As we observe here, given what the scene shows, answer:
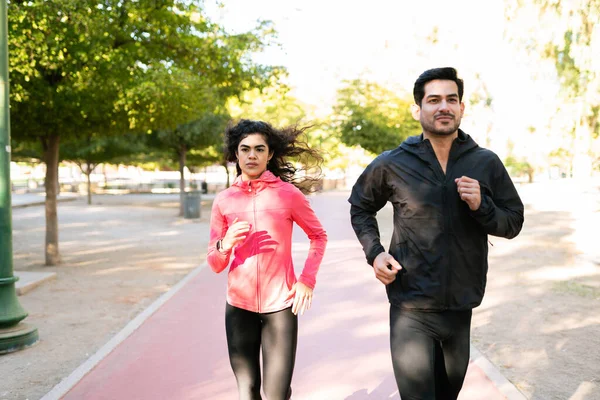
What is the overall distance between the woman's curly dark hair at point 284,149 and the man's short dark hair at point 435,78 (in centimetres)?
92

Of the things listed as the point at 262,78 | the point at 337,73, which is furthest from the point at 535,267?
the point at 337,73

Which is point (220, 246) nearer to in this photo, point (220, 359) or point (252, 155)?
point (252, 155)

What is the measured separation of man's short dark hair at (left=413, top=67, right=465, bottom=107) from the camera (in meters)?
2.94

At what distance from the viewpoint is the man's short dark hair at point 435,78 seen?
2939 millimetres

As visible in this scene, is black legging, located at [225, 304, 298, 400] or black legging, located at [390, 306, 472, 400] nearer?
black legging, located at [390, 306, 472, 400]

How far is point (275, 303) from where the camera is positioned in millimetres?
3230

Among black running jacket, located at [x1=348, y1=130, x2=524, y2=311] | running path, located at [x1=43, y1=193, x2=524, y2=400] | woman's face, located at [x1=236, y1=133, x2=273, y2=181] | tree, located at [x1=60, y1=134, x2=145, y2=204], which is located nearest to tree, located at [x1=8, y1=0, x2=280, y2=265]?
running path, located at [x1=43, y1=193, x2=524, y2=400]

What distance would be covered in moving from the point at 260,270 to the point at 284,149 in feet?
2.74

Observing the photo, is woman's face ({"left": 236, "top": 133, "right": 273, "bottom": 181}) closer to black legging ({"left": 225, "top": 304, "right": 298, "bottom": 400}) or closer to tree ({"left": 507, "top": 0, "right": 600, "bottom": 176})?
black legging ({"left": 225, "top": 304, "right": 298, "bottom": 400})

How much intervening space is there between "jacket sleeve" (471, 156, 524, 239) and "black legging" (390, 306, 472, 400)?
1.47 feet

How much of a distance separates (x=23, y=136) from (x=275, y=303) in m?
10.1

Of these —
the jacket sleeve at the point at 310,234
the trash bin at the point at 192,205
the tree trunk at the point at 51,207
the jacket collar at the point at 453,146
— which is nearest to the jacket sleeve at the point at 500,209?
the jacket collar at the point at 453,146

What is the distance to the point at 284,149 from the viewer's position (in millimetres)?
3707

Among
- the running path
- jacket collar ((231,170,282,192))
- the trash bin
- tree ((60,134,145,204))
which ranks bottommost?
the running path
